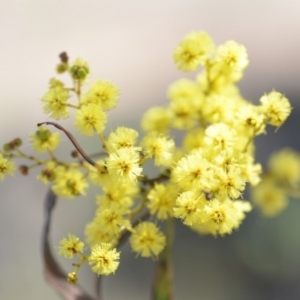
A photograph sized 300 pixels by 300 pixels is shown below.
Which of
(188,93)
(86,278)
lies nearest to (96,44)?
(86,278)

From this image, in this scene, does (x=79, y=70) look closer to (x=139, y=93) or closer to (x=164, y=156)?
(x=164, y=156)

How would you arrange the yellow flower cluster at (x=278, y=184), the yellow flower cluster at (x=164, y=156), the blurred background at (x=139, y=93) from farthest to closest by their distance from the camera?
the blurred background at (x=139, y=93), the yellow flower cluster at (x=278, y=184), the yellow flower cluster at (x=164, y=156)

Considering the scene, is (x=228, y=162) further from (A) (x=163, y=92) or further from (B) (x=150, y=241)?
(A) (x=163, y=92)

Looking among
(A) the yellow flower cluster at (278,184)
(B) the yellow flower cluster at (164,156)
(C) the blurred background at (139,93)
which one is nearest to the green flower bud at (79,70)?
(B) the yellow flower cluster at (164,156)

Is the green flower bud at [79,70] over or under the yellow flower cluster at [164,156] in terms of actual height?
over

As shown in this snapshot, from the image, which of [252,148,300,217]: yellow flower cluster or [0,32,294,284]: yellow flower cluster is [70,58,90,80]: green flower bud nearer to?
[0,32,294,284]: yellow flower cluster

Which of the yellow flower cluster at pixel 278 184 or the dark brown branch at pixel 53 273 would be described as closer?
the dark brown branch at pixel 53 273

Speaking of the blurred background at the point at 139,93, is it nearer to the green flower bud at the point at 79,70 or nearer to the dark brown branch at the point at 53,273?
the dark brown branch at the point at 53,273
